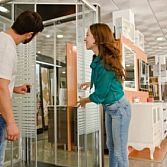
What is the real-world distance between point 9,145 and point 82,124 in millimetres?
1073

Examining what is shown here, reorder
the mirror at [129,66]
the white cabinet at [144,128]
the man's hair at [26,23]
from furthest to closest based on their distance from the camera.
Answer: the mirror at [129,66]
the white cabinet at [144,128]
the man's hair at [26,23]

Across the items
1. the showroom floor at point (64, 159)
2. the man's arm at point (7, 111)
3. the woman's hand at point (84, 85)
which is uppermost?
the woman's hand at point (84, 85)

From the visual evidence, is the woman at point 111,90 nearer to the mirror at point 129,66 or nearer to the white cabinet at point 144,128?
the white cabinet at point 144,128

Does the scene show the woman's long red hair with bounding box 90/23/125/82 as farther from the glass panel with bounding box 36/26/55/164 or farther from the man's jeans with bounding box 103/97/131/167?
the glass panel with bounding box 36/26/55/164

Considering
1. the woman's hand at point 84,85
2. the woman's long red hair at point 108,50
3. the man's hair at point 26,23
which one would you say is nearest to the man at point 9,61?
the man's hair at point 26,23

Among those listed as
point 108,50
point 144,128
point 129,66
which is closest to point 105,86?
point 108,50

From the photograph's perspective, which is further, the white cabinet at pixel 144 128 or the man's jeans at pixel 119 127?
the white cabinet at pixel 144 128

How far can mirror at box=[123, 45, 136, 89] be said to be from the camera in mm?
4410

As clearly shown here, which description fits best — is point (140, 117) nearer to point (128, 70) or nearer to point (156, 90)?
point (128, 70)

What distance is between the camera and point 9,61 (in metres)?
1.36

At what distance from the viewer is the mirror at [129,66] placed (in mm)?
4410

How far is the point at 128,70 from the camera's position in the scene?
185 inches

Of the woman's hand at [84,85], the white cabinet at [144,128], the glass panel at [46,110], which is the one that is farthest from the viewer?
the glass panel at [46,110]

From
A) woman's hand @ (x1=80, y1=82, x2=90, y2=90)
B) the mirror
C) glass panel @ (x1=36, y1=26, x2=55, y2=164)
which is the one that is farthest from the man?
the mirror
